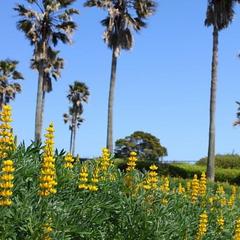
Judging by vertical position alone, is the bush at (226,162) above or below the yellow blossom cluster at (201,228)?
above

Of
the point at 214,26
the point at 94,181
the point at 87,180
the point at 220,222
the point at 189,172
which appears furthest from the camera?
the point at 189,172

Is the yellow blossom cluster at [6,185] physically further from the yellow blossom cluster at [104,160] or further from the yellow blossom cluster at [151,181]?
the yellow blossom cluster at [151,181]

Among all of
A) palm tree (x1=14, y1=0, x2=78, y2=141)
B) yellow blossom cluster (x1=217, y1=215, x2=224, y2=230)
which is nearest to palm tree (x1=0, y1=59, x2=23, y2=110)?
palm tree (x1=14, y1=0, x2=78, y2=141)

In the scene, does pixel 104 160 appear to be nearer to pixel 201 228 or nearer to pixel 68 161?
pixel 68 161

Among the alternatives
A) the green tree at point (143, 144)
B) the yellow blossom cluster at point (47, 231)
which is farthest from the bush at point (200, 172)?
the green tree at point (143, 144)

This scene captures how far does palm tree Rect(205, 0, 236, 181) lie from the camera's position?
1072 inches

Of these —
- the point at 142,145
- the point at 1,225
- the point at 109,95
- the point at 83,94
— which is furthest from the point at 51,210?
the point at 142,145

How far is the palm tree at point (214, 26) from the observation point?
2724 cm

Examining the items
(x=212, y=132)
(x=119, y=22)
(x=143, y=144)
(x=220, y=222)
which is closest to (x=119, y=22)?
(x=119, y=22)

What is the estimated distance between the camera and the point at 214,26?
94.9 feet

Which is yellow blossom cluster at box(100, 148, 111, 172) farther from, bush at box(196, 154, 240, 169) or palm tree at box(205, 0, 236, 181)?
bush at box(196, 154, 240, 169)

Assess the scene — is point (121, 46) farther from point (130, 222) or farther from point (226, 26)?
point (130, 222)

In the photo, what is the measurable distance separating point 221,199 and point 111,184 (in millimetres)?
2923

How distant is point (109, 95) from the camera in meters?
29.9
